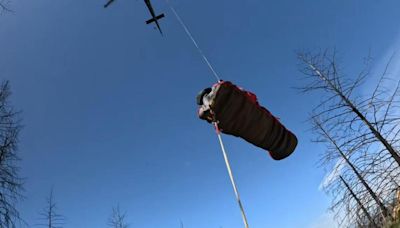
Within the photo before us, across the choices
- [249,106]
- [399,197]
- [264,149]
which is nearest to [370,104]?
[399,197]

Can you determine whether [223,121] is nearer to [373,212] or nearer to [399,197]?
[399,197]

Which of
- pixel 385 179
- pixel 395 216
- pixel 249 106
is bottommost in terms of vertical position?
pixel 395 216

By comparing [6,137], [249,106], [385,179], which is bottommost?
[385,179]

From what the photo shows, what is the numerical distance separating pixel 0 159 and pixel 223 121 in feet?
23.2

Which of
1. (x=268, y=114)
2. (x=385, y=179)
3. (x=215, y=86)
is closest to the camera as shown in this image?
(x=215, y=86)

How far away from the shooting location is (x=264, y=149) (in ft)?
16.9

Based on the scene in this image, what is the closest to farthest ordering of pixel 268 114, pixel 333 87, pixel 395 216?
1. pixel 268 114
2. pixel 395 216
3. pixel 333 87

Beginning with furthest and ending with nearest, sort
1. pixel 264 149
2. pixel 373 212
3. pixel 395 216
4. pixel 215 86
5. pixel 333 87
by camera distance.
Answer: pixel 333 87 < pixel 373 212 < pixel 395 216 < pixel 264 149 < pixel 215 86

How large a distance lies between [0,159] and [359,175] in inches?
386

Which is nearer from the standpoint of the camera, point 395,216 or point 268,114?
point 268,114

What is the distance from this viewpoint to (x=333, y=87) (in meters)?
11.5

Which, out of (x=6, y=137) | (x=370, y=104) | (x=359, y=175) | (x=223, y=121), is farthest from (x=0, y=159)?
(x=370, y=104)

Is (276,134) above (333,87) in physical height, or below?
below

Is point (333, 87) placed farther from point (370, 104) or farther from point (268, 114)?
point (268, 114)
